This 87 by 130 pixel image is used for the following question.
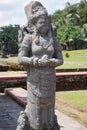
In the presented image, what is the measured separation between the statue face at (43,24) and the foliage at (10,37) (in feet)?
176

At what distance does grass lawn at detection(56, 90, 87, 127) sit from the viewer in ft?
30.8

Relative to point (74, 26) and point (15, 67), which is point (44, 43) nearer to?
point (15, 67)

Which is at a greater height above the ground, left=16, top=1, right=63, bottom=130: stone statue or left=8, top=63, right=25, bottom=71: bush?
left=16, top=1, right=63, bottom=130: stone statue

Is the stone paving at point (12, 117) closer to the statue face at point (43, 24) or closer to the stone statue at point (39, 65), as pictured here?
the stone statue at point (39, 65)

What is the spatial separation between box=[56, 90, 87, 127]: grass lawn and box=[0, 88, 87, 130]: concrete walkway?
1.30 feet

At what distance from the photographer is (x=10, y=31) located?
2916 inches

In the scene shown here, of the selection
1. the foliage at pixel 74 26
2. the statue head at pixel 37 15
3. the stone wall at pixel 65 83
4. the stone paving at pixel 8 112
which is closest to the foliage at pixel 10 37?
the foliage at pixel 74 26

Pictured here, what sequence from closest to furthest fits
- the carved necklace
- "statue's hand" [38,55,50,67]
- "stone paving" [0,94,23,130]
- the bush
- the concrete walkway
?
"statue's hand" [38,55,50,67] → the carved necklace → the concrete walkway → "stone paving" [0,94,23,130] → the bush

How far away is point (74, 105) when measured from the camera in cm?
1115

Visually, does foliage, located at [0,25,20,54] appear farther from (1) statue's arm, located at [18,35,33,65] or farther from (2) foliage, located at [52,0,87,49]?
(1) statue's arm, located at [18,35,33,65]

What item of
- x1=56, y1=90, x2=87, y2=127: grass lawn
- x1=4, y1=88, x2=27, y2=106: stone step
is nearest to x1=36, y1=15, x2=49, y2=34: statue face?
x1=56, y1=90, x2=87, y2=127: grass lawn

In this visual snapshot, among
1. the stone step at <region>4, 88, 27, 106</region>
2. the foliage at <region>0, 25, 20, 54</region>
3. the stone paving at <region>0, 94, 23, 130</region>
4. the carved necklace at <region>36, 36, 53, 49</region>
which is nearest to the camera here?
the carved necklace at <region>36, 36, 53, 49</region>

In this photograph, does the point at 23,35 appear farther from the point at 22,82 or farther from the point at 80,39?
the point at 80,39

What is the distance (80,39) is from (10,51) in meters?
12.6
